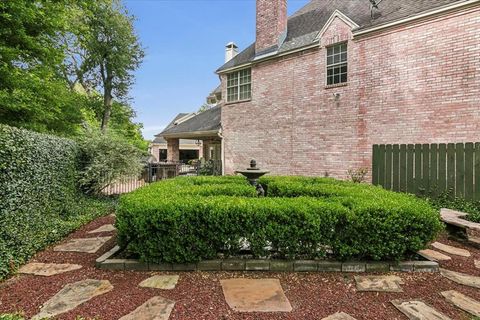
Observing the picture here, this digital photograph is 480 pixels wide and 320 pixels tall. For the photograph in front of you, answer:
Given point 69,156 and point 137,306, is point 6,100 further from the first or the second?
point 137,306

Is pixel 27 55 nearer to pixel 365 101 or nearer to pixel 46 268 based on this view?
pixel 46 268

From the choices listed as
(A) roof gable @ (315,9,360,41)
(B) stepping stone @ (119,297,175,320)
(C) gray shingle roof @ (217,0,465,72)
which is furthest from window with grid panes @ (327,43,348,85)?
(B) stepping stone @ (119,297,175,320)

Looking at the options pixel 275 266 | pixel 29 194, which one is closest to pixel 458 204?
pixel 275 266

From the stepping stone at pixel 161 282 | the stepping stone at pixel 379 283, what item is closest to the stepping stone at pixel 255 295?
the stepping stone at pixel 161 282

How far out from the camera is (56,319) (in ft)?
8.03

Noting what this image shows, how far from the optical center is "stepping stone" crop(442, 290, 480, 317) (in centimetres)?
269

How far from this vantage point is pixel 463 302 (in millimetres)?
2834

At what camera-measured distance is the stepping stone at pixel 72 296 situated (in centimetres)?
260

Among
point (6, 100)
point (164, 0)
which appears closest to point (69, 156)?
point (6, 100)

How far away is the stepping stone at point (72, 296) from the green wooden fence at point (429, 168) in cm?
762

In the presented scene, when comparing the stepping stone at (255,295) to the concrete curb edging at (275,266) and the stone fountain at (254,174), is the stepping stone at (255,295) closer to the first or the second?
the concrete curb edging at (275,266)

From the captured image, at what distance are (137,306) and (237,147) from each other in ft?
34.2

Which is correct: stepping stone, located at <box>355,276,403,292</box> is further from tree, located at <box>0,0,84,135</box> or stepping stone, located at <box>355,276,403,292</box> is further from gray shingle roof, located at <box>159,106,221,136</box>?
gray shingle roof, located at <box>159,106,221,136</box>

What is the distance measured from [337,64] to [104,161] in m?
8.62
